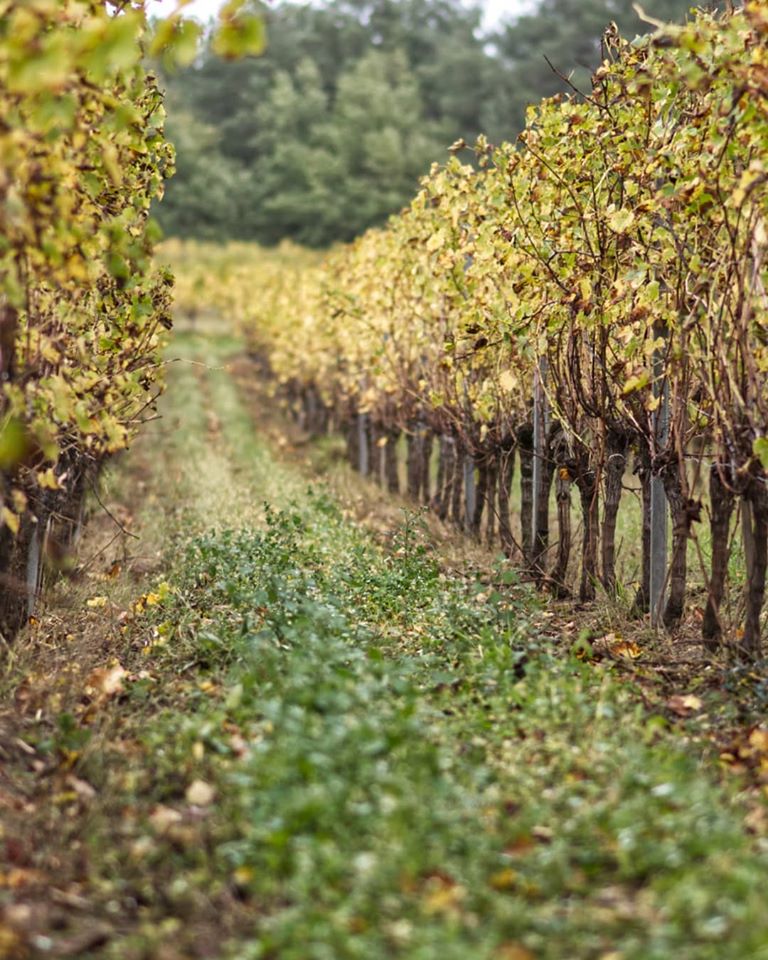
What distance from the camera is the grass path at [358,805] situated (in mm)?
3074

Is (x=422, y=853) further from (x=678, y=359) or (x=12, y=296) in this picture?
(x=678, y=359)

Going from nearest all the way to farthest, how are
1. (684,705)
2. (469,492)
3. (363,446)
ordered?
(684,705), (469,492), (363,446)

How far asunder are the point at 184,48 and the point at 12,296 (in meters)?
1.09

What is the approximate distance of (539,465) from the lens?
312 inches

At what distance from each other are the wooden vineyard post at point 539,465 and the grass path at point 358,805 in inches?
77.4

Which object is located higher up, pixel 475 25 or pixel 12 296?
pixel 475 25

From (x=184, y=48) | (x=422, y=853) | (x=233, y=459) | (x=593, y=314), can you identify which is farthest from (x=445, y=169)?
(x=233, y=459)

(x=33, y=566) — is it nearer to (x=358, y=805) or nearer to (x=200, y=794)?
(x=200, y=794)

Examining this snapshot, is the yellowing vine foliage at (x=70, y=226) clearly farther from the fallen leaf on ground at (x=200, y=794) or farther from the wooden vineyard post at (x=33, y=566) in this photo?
the fallen leaf on ground at (x=200, y=794)

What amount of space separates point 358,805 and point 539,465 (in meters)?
4.86

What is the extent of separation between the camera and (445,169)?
334 inches

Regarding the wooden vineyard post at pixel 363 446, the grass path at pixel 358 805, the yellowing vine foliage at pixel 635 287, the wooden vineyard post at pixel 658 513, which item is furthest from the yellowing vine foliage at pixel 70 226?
the wooden vineyard post at pixel 363 446

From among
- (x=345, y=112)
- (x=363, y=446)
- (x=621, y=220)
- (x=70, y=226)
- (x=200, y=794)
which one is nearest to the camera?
(x=200, y=794)

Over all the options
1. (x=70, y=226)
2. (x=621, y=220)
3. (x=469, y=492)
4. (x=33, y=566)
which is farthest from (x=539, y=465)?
(x=70, y=226)
